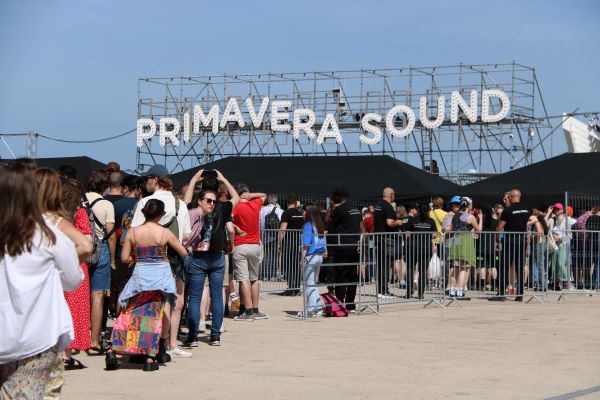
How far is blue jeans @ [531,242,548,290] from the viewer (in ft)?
58.7

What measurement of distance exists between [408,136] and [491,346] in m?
31.0

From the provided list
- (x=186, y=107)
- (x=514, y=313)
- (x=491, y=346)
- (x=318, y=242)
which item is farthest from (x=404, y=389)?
(x=186, y=107)

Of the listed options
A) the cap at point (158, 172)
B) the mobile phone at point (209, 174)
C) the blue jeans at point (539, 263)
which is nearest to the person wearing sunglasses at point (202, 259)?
the mobile phone at point (209, 174)

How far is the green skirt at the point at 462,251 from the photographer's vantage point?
1742 cm

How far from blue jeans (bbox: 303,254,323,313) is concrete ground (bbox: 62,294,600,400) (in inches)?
13.8

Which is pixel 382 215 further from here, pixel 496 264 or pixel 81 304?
pixel 81 304

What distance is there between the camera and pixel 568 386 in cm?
879

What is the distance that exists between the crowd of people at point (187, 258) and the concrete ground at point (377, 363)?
482 millimetres

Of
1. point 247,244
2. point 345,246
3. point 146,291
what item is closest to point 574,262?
point 345,246

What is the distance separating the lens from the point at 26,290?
5.06m

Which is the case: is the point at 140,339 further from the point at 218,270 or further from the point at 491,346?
the point at 491,346

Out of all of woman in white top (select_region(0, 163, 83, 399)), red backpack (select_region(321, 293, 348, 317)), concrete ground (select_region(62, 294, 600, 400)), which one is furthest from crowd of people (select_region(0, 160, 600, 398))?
concrete ground (select_region(62, 294, 600, 400))

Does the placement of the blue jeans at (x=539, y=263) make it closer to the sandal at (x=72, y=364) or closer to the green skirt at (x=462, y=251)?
the green skirt at (x=462, y=251)

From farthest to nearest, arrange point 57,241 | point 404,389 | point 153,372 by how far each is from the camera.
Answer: point 153,372 → point 404,389 → point 57,241
